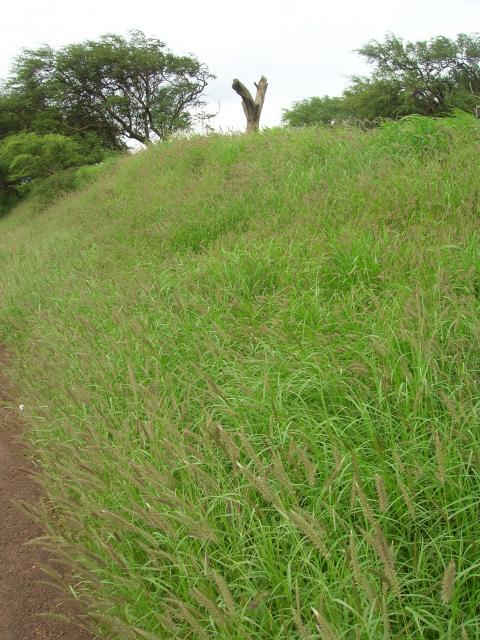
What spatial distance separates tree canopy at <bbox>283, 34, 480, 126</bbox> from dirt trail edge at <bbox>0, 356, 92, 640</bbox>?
22555mm

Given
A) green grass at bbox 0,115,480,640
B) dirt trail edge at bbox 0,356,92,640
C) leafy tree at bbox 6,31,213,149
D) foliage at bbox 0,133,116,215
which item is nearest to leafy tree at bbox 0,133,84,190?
foliage at bbox 0,133,116,215

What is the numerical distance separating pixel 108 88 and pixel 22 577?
23933mm

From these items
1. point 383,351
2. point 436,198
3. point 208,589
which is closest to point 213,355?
point 383,351

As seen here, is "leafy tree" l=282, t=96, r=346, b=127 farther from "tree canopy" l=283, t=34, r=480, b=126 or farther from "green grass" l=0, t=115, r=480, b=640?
"green grass" l=0, t=115, r=480, b=640

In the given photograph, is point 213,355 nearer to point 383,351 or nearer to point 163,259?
point 383,351

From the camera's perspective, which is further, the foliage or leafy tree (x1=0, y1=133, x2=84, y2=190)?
leafy tree (x1=0, y1=133, x2=84, y2=190)

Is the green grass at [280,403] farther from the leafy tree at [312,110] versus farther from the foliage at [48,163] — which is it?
the leafy tree at [312,110]

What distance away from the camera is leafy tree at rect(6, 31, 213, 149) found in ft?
71.7

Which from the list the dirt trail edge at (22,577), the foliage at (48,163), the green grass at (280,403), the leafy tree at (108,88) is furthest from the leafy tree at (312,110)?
the dirt trail edge at (22,577)

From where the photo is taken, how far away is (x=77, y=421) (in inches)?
134

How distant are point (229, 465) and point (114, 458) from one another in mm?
653

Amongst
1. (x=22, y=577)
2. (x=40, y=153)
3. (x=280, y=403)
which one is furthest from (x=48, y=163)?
(x=280, y=403)

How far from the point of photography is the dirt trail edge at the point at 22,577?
2398mm

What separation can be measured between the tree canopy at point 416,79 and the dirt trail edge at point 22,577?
74.0 feet
